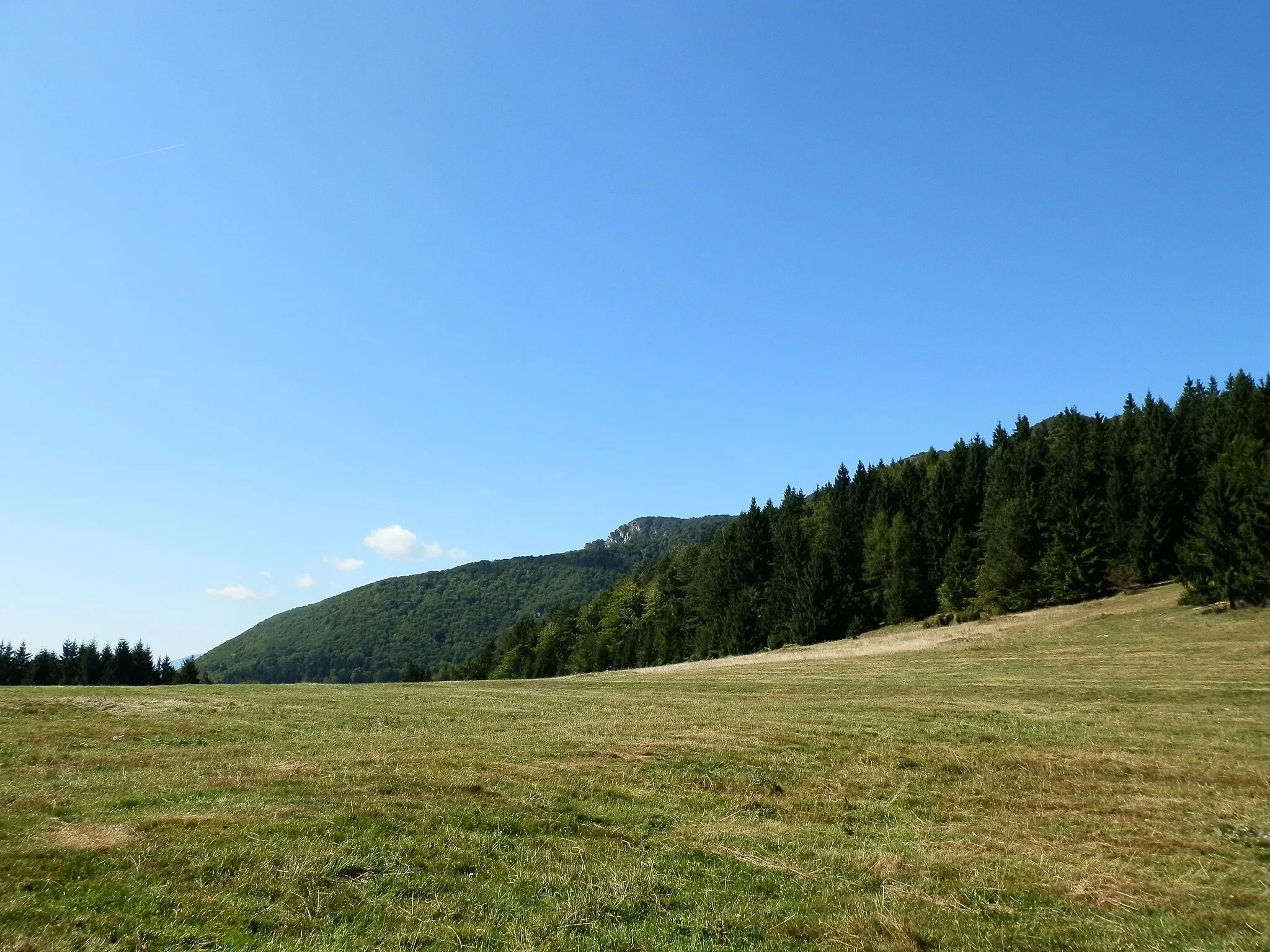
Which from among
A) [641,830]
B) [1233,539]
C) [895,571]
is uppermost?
[895,571]

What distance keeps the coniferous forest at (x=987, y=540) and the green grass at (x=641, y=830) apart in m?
40.1

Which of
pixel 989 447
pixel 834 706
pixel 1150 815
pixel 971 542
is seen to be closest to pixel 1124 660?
pixel 834 706

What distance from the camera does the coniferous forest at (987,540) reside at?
57750 millimetres

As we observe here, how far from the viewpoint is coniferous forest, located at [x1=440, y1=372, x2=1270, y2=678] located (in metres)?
57.8

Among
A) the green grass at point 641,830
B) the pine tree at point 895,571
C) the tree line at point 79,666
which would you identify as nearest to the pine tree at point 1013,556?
the pine tree at point 895,571

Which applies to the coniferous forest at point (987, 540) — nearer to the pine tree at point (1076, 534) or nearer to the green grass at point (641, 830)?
the pine tree at point (1076, 534)

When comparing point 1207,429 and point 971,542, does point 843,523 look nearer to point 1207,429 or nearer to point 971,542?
point 971,542

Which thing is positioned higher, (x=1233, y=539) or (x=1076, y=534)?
(x=1076, y=534)

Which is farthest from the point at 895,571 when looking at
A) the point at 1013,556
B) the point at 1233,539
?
the point at 1233,539

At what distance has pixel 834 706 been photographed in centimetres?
2795

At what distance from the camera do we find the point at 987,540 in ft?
273

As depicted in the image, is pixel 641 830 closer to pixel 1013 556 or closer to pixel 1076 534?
pixel 1076 534

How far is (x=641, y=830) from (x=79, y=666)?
106 metres

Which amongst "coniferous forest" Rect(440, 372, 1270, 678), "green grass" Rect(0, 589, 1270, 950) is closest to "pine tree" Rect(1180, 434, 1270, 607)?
"coniferous forest" Rect(440, 372, 1270, 678)
